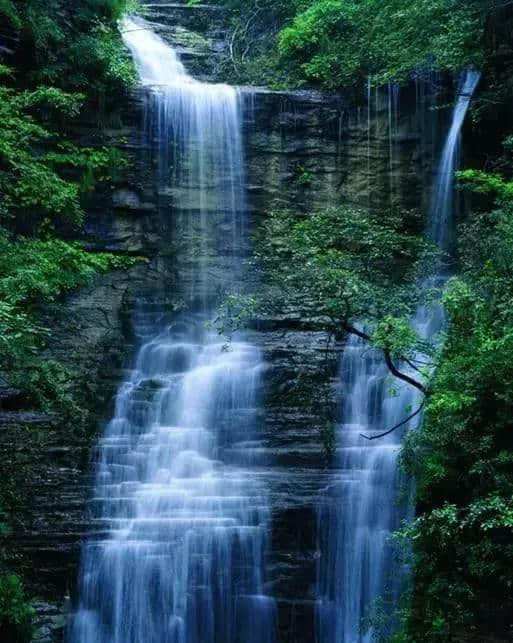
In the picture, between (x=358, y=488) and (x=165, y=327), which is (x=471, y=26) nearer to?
(x=165, y=327)

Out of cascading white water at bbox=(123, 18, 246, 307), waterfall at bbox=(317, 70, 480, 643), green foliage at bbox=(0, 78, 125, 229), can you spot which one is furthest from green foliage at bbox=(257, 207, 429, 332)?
cascading white water at bbox=(123, 18, 246, 307)

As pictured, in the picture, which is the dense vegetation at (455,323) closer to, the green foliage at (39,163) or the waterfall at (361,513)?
the waterfall at (361,513)

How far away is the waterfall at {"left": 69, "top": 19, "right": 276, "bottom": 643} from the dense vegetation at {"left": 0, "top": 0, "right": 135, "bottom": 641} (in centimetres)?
121

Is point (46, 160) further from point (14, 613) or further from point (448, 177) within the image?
point (14, 613)

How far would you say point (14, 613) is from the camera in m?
9.53

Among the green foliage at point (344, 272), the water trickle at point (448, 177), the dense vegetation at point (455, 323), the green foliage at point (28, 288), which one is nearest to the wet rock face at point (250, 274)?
the water trickle at point (448, 177)

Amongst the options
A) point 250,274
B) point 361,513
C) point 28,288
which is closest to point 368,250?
point 361,513

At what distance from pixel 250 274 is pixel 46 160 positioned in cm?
536

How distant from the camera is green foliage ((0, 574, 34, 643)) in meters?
9.50

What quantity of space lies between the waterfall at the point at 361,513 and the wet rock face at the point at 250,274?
0.40 m

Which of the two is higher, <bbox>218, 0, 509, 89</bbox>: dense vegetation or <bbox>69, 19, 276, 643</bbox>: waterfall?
<bbox>218, 0, 509, 89</bbox>: dense vegetation

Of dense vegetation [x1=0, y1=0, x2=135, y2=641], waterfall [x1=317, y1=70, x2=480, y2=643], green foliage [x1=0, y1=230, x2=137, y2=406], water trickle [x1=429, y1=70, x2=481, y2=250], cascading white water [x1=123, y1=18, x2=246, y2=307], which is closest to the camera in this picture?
green foliage [x1=0, y1=230, x2=137, y2=406]

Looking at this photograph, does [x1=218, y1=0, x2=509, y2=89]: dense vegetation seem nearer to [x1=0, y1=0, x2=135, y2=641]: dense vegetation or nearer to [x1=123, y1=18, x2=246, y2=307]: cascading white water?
[x1=123, y1=18, x2=246, y2=307]: cascading white water

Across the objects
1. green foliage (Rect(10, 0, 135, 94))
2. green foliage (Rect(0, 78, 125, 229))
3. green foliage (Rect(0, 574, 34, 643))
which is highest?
green foliage (Rect(10, 0, 135, 94))
